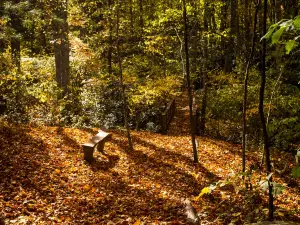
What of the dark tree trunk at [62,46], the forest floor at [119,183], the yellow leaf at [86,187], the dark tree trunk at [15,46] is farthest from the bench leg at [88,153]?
the dark tree trunk at [62,46]

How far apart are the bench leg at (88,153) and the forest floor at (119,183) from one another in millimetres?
194

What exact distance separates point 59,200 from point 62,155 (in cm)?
249

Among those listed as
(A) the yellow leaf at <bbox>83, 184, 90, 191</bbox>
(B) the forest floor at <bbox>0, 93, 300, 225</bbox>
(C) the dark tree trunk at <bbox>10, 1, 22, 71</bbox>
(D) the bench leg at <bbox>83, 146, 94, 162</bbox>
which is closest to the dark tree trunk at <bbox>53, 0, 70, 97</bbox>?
(C) the dark tree trunk at <bbox>10, 1, 22, 71</bbox>

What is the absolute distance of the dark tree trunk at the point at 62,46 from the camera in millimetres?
13500

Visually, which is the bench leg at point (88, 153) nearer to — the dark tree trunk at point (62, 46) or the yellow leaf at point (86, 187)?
the yellow leaf at point (86, 187)

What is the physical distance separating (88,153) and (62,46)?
7.10 m

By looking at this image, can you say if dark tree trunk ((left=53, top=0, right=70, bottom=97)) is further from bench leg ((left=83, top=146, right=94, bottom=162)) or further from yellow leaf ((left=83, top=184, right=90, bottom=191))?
yellow leaf ((left=83, top=184, right=90, bottom=191))

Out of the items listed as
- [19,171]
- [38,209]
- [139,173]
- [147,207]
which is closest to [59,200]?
[38,209]

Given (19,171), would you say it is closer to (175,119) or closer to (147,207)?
(147,207)

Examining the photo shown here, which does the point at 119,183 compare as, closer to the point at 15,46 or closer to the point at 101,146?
the point at 101,146

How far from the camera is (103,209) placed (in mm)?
6859

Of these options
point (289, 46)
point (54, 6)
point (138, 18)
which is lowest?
point (289, 46)

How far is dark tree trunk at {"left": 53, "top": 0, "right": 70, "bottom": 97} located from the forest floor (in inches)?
148

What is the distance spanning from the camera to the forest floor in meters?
6.39
